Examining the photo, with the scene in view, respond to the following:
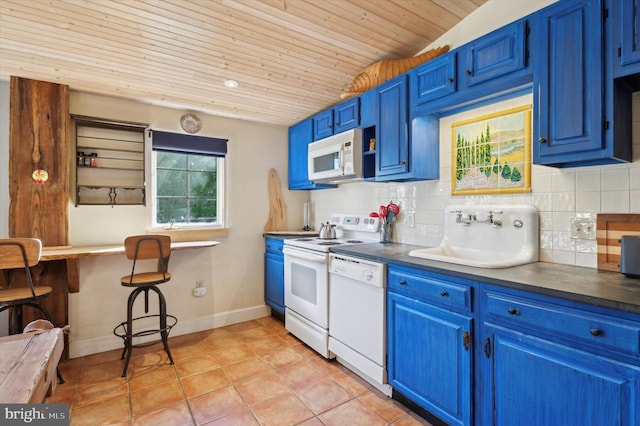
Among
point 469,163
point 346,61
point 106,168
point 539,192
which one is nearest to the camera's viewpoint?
point 539,192

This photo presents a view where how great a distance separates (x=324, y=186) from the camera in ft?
11.7

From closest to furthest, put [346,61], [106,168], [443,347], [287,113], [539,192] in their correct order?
[443,347] < [539,192] < [346,61] < [106,168] < [287,113]

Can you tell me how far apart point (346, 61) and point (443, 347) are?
2225 mm

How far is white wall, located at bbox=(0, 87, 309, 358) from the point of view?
280cm

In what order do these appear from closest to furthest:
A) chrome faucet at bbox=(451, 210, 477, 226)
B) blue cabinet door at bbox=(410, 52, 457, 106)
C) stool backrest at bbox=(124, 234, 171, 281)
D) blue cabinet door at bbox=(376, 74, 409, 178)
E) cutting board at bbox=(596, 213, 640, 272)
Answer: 1. cutting board at bbox=(596, 213, 640, 272)
2. blue cabinet door at bbox=(410, 52, 457, 106)
3. chrome faucet at bbox=(451, 210, 477, 226)
4. blue cabinet door at bbox=(376, 74, 409, 178)
5. stool backrest at bbox=(124, 234, 171, 281)

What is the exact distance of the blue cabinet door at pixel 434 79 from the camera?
1993 millimetres

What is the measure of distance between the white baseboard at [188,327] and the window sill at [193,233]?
2.82ft

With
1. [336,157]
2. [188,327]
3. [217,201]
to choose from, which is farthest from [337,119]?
[188,327]

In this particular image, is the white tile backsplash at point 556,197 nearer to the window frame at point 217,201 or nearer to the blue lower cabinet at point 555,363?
the blue lower cabinet at point 555,363

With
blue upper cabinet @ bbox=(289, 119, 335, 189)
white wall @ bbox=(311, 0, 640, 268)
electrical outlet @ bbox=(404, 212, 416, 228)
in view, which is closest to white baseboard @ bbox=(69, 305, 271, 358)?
blue upper cabinet @ bbox=(289, 119, 335, 189)

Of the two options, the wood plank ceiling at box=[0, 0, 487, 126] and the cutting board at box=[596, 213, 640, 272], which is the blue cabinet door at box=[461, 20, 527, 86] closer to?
the wood plank ceiling at box=[0, 0, 487, 126]

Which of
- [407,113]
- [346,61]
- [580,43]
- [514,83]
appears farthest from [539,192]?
[346,61]

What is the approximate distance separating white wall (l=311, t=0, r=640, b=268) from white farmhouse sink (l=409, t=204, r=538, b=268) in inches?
2.6

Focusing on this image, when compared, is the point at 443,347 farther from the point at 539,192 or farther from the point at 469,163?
the point at 469,163
